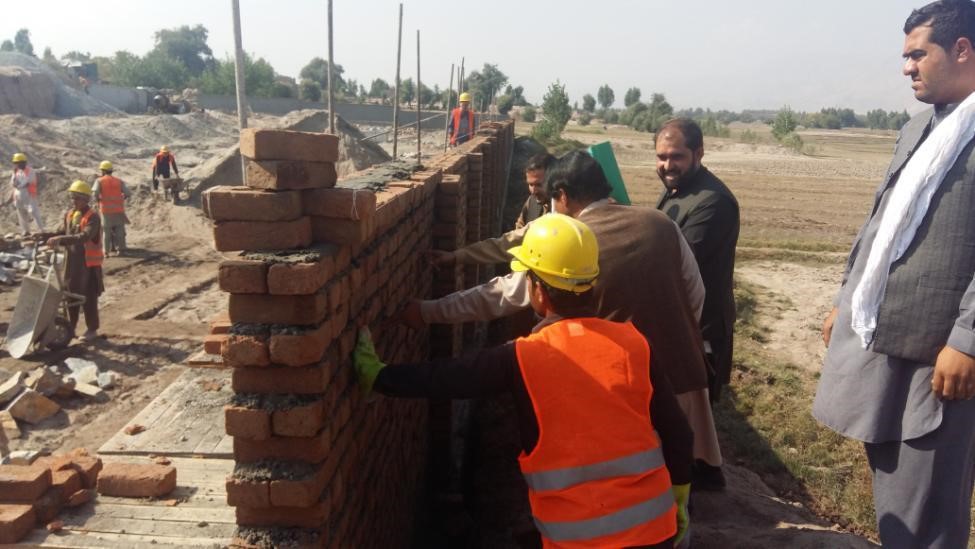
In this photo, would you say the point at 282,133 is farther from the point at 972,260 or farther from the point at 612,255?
the point at 972,260

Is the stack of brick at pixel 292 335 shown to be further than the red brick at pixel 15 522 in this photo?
No

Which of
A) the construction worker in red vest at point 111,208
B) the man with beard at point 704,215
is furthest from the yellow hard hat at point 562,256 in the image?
the construction worker in red vest at point 111,208

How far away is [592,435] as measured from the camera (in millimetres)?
1871

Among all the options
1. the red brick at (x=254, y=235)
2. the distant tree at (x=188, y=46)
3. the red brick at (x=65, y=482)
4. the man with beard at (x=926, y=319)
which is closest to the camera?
the red brick at (x=254, y=235)

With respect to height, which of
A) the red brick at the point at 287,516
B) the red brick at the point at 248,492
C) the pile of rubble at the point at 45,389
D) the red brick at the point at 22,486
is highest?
the red brick at the point at 248,492

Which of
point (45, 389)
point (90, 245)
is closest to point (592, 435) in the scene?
Result: point (45, 389)

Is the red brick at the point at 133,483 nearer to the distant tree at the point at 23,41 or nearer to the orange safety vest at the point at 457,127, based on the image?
the orange safety vest at the point at 457,127

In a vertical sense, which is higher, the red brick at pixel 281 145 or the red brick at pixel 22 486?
the red brick at pixel 281 145

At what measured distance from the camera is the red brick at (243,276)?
76.5 inches

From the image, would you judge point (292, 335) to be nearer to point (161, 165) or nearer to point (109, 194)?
point (109, 194)

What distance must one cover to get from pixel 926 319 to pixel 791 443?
11.8 ft

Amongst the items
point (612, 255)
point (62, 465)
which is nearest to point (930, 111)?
point (612, 255)

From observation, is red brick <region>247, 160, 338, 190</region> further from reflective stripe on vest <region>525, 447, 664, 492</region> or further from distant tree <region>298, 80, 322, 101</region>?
distant tree <region>298, 80, 322, 101</region>

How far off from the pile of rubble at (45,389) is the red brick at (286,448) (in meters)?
5.34
